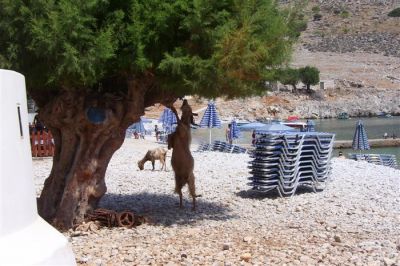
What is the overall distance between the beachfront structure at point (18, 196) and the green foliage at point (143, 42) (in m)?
5.65

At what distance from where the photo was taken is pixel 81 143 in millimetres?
10188

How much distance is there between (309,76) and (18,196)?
95.2 meters

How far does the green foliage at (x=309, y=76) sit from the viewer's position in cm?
9628

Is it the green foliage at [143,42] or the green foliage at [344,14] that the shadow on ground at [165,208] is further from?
the green foliage at [344,14]

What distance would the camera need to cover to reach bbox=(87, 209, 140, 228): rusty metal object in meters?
10.1

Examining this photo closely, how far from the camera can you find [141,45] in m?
9.60

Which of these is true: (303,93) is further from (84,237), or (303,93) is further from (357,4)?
(84,237)

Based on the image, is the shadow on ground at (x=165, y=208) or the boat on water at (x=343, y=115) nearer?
the shadow on ground at (x=165, y=208)

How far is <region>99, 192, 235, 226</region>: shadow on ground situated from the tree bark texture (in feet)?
4.00

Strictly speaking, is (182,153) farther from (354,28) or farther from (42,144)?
(354,28)

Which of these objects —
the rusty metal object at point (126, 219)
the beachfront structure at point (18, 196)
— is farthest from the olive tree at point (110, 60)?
the beachfront structure at point (18, 196)

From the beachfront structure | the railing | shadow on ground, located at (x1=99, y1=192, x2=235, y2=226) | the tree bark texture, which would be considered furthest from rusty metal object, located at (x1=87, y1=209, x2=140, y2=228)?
the railing

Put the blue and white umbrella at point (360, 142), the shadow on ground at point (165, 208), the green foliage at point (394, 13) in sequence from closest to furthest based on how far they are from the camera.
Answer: the shadow on ground at point (165, 208) → the blue and white umbrella at point (360, 142) → the green foliage at point (394, 13)

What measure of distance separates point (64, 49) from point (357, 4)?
533 feet
